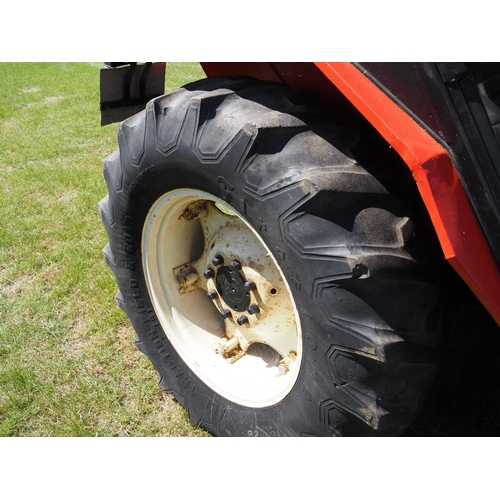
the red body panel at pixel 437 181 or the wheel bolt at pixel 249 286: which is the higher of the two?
the red body panel at pixel 437 181

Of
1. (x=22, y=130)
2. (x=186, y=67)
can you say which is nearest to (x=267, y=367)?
(x=22, y=130)

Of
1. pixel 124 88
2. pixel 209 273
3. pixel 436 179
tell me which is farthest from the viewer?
pixel 124 88

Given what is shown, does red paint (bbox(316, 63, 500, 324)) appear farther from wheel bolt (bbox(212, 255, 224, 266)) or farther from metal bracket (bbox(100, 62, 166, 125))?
metal bracket (bbox(100, 62, 166, 125))

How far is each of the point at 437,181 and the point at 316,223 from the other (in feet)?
0.94

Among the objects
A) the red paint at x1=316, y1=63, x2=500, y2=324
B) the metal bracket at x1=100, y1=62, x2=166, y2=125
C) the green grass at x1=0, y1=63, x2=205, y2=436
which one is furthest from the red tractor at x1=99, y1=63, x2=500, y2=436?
the metal bracket at x1=100, y1=62, x2=166, y2=125

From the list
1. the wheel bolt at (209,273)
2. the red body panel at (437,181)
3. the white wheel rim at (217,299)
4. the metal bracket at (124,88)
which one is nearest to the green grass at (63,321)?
the white wheel rim at (217,299)

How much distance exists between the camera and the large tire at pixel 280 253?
3.80 ft

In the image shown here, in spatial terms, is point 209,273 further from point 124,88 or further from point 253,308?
point 124,88

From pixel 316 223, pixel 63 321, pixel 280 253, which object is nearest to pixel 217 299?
pixel 280 253

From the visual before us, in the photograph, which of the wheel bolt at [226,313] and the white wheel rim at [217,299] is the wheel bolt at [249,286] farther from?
the wheel bolt at [226,313]

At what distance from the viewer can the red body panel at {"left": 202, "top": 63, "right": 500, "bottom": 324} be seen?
0.97m

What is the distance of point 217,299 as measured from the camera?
6.02 ft

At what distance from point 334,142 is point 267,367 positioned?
882 millimetres

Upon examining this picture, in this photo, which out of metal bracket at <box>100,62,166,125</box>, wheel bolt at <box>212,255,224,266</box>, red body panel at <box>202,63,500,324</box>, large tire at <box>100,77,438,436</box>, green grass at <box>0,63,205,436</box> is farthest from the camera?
metal bracket at <box>100,62,166,125</box>
